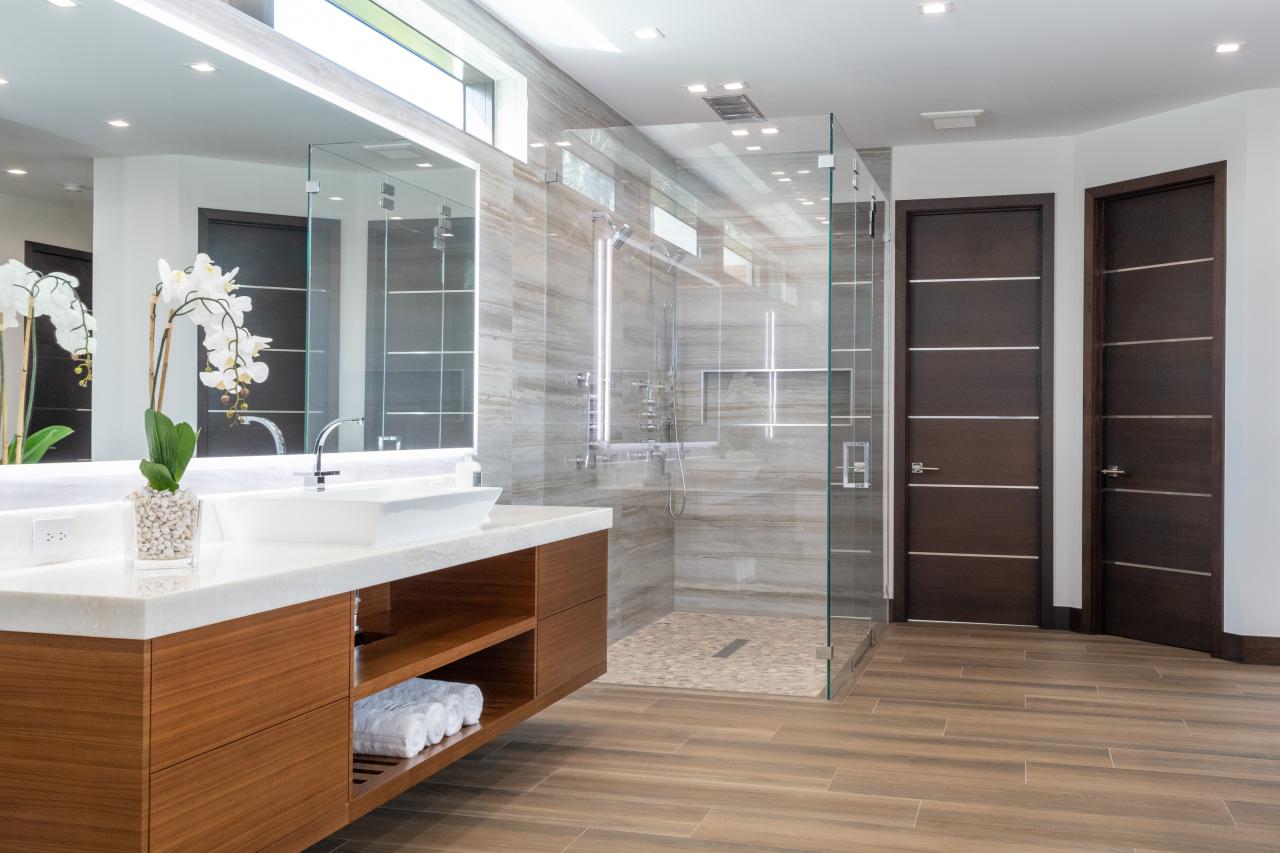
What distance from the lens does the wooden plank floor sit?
273 centimetres

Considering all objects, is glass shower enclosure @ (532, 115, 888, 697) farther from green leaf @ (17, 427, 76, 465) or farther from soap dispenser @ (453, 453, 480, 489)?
Result: green leaf @ (17, 427, 76, 465)

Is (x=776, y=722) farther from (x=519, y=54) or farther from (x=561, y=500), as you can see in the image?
(x=519, y=54)

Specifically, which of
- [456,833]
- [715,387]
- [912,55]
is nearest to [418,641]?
[456,833]

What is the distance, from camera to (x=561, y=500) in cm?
449

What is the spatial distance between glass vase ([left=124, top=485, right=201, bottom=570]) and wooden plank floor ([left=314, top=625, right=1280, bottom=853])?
964mm

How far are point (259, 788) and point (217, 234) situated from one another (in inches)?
54.0

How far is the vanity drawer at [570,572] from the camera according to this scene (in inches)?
126

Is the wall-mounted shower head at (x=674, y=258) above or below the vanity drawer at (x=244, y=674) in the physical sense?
above

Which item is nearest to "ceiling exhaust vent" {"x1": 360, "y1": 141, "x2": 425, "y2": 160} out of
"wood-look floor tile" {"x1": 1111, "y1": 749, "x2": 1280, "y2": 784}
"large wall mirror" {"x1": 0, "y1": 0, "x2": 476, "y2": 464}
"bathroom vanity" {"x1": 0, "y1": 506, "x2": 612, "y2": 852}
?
"large wall mirror" {"x1": 0, "y1": 0, "x2": 476, "y2": 464}

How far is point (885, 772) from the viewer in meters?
3.23

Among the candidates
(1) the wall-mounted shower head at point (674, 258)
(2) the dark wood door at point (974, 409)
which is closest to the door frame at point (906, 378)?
(2) the dark wood door at point (974, 409)

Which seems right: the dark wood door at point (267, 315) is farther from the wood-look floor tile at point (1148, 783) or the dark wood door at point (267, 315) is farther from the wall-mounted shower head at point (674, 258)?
the wood-look floor tile at point (1148, 783)

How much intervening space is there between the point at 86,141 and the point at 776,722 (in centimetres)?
271

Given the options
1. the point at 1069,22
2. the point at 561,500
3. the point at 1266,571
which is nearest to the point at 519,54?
the point at 561,500
